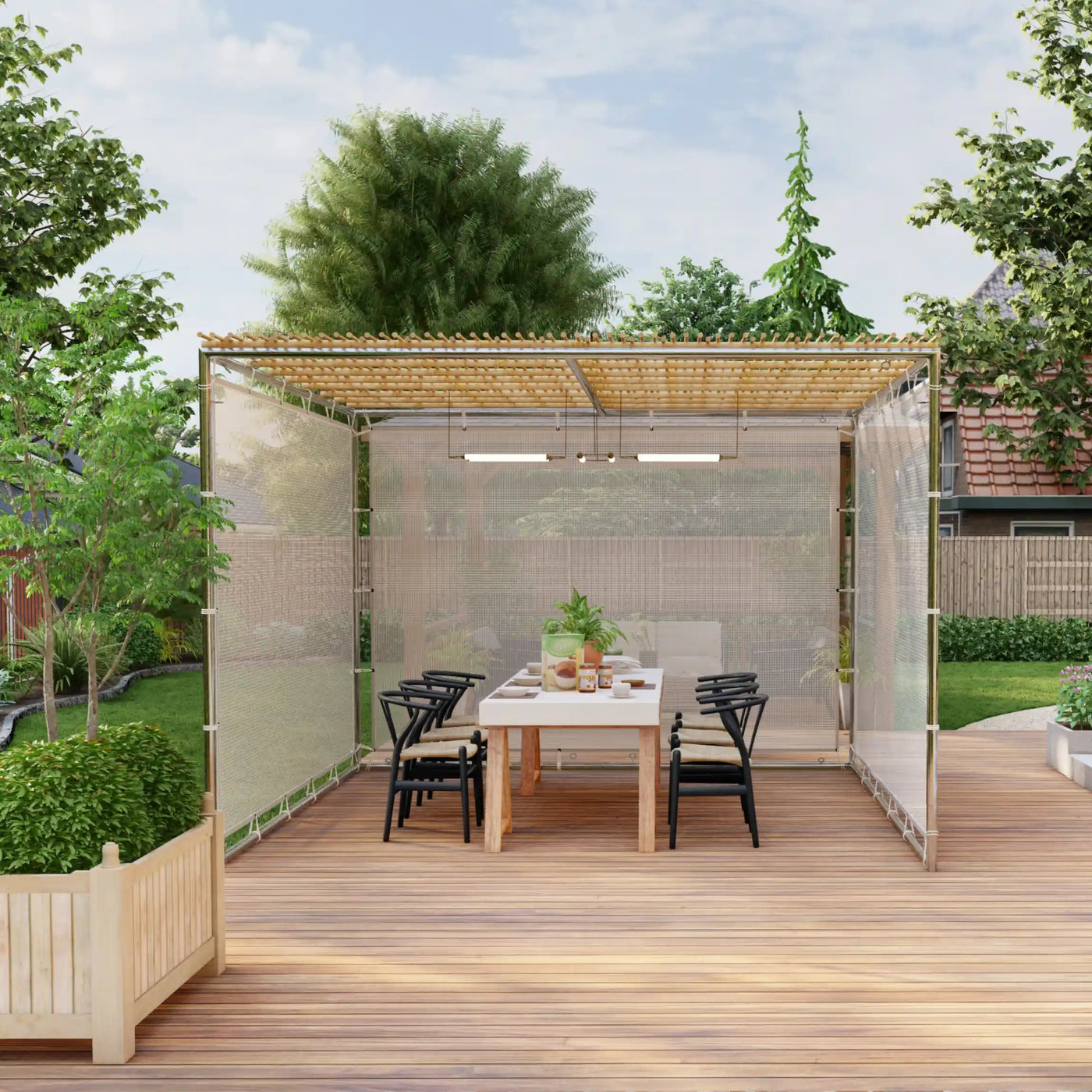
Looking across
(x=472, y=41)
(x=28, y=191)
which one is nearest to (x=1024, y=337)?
(x=472, y=41)

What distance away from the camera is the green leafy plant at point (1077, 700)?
9336 mm

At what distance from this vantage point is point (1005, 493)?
17875mm

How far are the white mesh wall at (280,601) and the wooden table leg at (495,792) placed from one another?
136 centimetres

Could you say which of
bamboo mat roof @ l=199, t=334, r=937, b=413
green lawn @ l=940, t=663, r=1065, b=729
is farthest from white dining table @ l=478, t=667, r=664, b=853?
green lawn @ l=940, t=663, r=1065, b=729

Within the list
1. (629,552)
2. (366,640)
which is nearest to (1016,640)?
(629,552)

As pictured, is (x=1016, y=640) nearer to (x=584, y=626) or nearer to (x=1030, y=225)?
(x=1030, y=225)

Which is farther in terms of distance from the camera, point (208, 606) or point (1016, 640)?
point (1016, 640)

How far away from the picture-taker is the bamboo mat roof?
6383 mm

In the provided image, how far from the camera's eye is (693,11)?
19312 mm

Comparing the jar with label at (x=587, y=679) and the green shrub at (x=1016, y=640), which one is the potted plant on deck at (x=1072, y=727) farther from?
the green shrub at (x=1016, y=640)

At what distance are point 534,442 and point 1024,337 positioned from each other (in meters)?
9.17

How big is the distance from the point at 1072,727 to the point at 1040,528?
31.1 ft

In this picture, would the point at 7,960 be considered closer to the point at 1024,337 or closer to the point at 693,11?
the point at 1024,337

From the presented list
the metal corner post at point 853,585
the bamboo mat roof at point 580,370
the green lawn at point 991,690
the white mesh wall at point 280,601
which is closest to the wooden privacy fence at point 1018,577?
the green lawn at point 991,690
